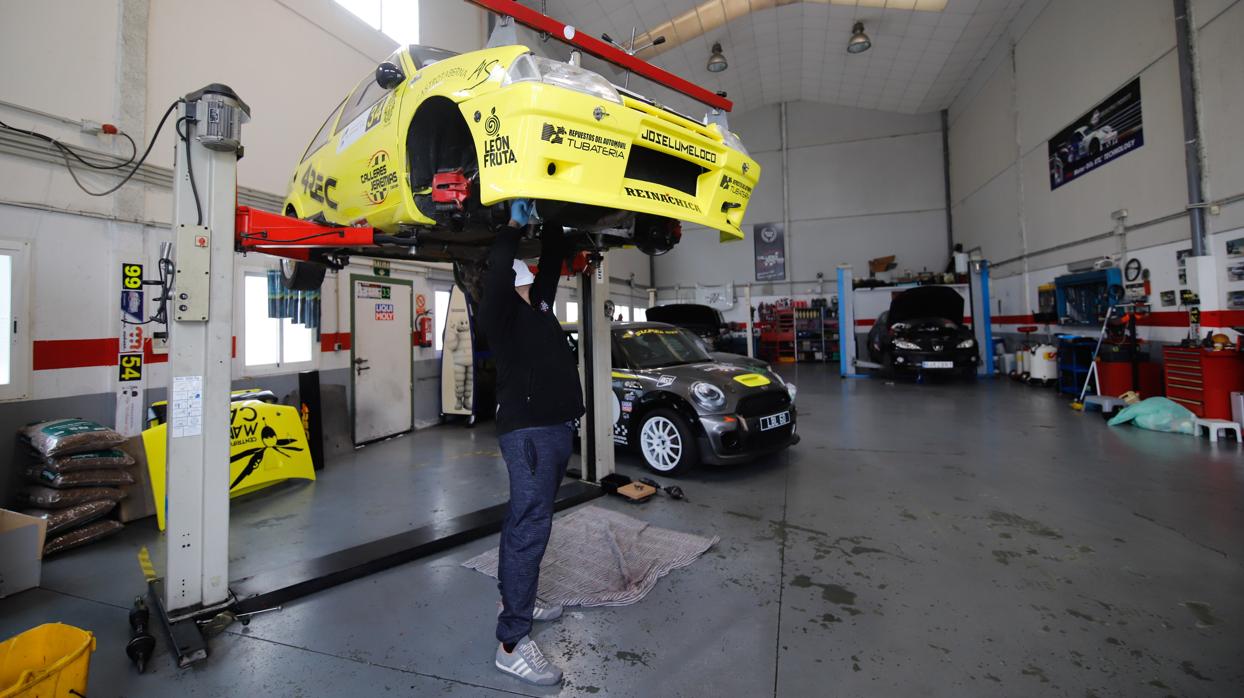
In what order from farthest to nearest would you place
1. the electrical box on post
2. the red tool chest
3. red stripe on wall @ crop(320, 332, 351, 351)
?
red stripe on wall @ crop(320, 332, 351, 351), the red tool chest, the electrical box on post

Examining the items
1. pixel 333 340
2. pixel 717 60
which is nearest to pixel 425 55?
pixel 333 340

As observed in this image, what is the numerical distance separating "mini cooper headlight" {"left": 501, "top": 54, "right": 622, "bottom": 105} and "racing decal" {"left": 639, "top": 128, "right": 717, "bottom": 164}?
0.15 metres

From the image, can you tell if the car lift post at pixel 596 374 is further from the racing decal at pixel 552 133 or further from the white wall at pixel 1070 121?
the white wall at pixel 1070 121

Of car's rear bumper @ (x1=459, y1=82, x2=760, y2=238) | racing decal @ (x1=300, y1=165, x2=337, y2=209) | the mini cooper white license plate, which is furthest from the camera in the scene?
the mini cooper white license plate

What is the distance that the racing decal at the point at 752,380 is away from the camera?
3941mm

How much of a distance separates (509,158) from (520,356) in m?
0.66

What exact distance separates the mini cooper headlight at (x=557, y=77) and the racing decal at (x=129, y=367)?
3743 millimetres

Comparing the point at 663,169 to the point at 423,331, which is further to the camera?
the point at 423,331

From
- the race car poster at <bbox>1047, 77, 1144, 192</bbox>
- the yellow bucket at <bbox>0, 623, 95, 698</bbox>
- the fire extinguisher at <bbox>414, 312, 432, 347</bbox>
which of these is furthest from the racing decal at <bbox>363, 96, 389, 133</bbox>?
the race car poster at <bbox>1047, 77, 1144, 192</bbox>

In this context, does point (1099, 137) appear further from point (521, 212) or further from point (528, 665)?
point (528, 665)

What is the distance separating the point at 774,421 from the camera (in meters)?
3.91

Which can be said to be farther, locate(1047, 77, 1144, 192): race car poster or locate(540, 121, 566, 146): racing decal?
locate(1047, 77, 1144, 192): race car poster

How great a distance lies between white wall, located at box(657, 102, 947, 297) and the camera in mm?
13234

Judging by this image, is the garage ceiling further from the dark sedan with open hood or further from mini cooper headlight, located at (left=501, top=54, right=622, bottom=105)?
mini cooper headlight, located at (left=501, top=54, right=622, bottom=105)
